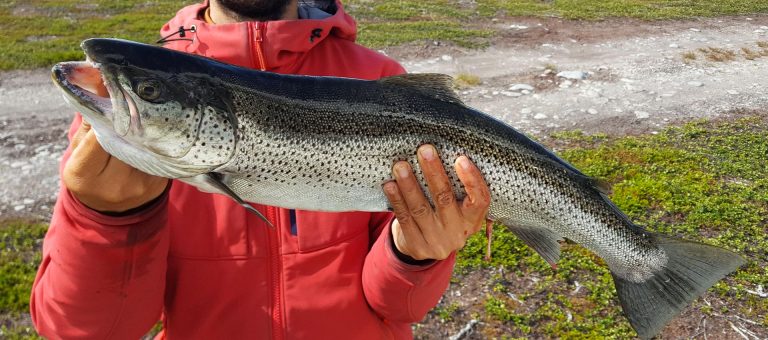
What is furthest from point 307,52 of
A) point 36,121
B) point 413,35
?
Answer: point 413,35

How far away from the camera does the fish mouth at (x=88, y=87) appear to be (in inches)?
91.1

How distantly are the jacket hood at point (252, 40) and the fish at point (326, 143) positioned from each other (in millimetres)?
680

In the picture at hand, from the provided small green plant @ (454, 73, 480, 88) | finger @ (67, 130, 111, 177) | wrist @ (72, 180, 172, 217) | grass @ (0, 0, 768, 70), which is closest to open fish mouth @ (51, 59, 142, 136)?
finger @ (67, 130, 111, 177)

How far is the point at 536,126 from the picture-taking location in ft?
36.7

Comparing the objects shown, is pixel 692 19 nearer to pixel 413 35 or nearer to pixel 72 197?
pixel 413 35

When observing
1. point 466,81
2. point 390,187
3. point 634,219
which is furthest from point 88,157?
point 466,81

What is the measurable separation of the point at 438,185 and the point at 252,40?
148 cm

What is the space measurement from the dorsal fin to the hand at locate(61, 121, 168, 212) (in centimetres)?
134

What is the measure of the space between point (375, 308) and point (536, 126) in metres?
8.37

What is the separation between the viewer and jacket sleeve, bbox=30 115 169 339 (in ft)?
8.97

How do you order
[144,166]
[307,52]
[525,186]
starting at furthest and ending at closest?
[307,52]
[525,186]
[144,166]

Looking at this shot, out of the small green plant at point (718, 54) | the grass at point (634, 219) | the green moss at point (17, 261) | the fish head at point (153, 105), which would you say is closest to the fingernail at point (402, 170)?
the fish head at point (153, 105)

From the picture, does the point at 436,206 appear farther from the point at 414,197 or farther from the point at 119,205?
the point at 119,205

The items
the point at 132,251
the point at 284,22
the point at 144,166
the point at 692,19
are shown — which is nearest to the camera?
the point at 144,166
